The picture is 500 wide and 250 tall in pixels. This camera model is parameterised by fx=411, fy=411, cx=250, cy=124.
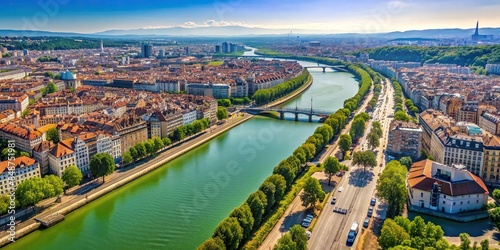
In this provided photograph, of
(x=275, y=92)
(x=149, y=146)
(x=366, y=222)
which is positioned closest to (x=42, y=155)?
(x=149, y=146)

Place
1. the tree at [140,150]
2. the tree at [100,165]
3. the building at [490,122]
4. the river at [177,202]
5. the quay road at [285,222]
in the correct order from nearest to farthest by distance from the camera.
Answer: the quay road at [285,222], the river at [177,202], the tree at [100,165], the tree at [140,150], the building at [490,122]

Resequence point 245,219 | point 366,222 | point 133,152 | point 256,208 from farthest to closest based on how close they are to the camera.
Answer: point 133,152 → point 366,222 → point 256,208 → point 245,219

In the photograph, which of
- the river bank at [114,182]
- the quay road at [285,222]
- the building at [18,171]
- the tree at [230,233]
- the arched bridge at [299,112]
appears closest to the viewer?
the tree at [230,233]


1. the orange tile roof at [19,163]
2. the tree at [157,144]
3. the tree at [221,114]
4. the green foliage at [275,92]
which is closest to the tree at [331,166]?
the tree at [157,144]

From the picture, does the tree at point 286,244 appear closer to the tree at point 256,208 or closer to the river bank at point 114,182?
the tree at point 256,208

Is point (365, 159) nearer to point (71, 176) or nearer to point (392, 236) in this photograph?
point (392, 236)

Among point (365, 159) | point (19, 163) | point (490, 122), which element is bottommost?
point (365, 159)
